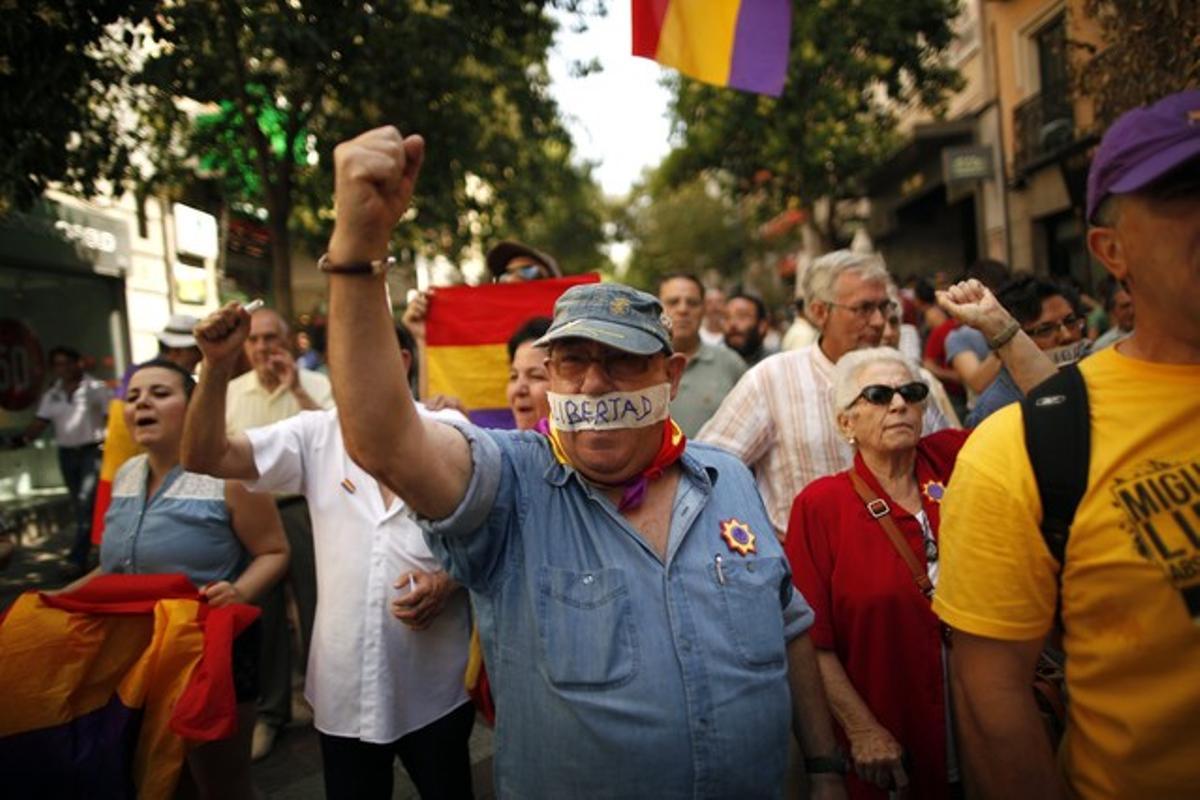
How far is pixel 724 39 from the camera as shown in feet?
13.6

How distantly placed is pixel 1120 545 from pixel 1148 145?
673 millimetres

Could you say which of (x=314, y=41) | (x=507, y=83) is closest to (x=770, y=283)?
(x=507, y=83)

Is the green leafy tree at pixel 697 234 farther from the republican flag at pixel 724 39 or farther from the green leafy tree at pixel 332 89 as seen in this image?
the republican flag at pixel 724 39

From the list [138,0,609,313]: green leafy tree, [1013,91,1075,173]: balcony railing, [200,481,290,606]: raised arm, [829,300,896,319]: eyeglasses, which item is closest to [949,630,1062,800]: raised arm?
[829,300,896,319]: eyeglasses

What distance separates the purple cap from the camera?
139cm

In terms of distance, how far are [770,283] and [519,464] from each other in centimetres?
3519

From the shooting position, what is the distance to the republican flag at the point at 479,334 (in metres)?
4.78

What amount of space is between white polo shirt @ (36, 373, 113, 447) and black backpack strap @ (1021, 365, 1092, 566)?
899cm

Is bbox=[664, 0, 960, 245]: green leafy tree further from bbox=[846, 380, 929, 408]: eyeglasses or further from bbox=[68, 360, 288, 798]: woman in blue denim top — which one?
bbox=[68, 360, 288, 798]: woman in blue denim top

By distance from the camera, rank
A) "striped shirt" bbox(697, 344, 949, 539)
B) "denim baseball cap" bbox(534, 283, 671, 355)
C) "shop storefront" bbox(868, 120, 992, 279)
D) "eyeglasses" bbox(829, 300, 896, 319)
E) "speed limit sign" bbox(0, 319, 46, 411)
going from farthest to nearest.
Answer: "shop storefront" bbox(868, 120, 992, 279), "speed limit sign" bbox(0, 319, 46, 411), "eyeglasses" bbox(829, 300, 896, 319), "striped shirt" bbox(697, 344, 949, 539), "denim baseball cap" bbox(534, 283, 671, 355)

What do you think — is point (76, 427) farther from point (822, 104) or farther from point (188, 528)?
point (822, 104)

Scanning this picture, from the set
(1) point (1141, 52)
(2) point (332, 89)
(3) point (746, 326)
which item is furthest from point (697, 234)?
(1) point (1141, 52)

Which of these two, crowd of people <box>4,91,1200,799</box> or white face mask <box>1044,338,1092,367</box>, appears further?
white face mask <box>1044,338,1092,367</box>

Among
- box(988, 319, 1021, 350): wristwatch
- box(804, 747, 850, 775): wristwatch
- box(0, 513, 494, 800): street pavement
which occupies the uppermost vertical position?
box(988, 319, 1021, 350): wristwatch
